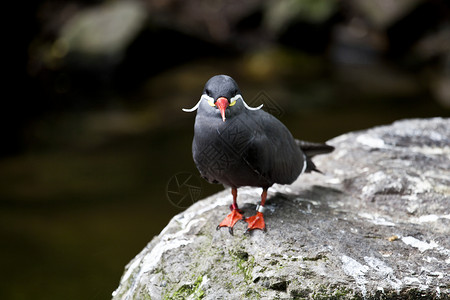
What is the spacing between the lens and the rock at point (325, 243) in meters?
3.34

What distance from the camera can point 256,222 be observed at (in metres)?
3.78

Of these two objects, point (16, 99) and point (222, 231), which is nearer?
point (222, 231)

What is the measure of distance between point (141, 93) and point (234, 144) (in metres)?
10.6

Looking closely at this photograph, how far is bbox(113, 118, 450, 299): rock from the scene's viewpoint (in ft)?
11.0

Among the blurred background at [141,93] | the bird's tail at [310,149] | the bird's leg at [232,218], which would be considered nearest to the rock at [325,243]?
the bird's leg at [232,218]

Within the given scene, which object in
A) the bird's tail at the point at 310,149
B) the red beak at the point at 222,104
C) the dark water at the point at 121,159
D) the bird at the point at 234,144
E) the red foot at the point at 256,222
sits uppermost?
the red beak at the point at 222,104

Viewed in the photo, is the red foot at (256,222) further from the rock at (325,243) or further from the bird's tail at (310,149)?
the bird's tail at (310,149)

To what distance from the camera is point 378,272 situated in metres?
3.41

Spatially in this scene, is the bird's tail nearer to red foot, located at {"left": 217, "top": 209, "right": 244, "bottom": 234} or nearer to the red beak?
red foot, located at {"left": 217, "top": 209, "right": 244, "bottom": 234}

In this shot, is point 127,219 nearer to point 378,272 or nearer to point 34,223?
point 34,223

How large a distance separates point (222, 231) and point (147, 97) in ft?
32.8

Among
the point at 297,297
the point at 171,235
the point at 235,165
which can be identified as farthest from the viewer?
the point at 171,235

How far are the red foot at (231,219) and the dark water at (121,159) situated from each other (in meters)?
0.94

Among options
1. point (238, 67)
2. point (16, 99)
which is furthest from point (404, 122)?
A: point (16, 99)
